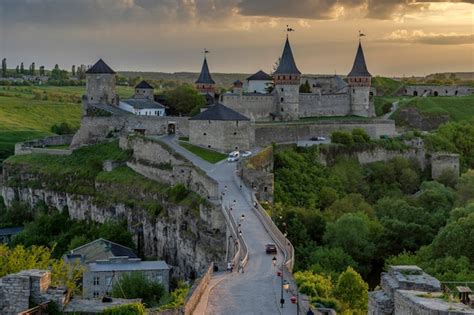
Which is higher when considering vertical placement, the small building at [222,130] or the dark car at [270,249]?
the small building at [222,130]

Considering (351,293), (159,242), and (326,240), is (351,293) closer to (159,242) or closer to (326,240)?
(326,240)

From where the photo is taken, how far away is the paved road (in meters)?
25.8

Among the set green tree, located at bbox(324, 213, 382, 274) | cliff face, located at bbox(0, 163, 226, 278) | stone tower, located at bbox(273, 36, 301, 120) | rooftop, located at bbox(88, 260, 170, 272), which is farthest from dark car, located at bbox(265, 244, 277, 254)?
stone tower, located at bbox(273, 36, 301, 120)

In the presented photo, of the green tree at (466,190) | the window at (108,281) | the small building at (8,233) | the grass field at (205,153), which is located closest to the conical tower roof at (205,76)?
the grass field at (205,153)

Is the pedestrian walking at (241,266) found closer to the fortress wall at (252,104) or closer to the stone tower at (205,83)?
the fortress wall at (252,104)

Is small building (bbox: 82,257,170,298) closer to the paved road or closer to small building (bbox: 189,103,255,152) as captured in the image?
the paved road

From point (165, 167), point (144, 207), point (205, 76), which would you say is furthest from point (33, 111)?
point (144, 207)

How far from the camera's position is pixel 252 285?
2939 centimetres

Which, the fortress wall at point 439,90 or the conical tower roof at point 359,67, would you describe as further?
the fortress wall at point 439,90

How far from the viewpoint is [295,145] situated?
67812 mm

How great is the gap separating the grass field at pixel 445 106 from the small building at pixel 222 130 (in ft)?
125

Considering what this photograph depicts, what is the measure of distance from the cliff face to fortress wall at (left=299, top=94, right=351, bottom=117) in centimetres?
2410

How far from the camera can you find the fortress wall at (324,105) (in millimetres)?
80944

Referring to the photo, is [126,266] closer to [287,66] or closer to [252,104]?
[252,104]
